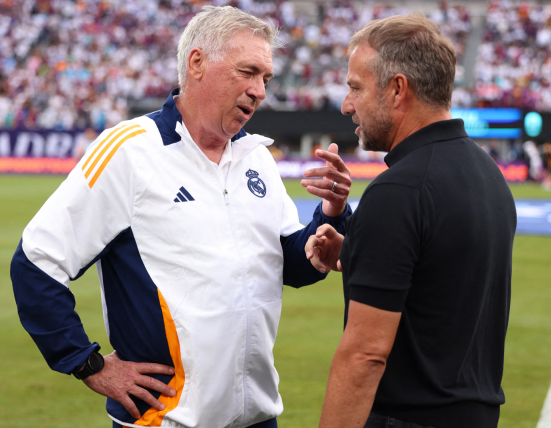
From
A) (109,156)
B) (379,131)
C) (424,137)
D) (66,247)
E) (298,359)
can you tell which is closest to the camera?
(424,137)

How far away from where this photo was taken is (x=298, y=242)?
9.02 ft

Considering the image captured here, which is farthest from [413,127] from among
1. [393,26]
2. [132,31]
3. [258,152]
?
[132,31]

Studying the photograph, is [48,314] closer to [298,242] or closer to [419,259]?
[298,242]

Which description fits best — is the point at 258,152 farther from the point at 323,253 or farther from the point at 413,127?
the point at 413,127

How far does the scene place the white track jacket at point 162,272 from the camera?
238 cm

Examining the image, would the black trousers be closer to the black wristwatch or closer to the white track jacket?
the white track jacket

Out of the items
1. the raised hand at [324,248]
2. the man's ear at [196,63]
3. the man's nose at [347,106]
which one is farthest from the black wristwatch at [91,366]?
the man's nose at [347,106]

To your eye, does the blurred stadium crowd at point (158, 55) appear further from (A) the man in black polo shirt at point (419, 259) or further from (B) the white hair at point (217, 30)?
(A) the man in black polo shirt at point (419, 259)

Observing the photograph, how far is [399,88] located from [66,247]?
49.7 inches

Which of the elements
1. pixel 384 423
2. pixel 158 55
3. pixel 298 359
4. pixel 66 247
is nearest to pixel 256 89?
pixel 66 247

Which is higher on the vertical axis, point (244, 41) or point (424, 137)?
point (244, 41)

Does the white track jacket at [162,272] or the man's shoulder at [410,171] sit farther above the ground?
the man's shoulder at [410,171]

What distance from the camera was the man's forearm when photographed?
76.5 inches

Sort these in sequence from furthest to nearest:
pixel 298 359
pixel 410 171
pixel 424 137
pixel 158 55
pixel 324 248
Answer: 1. pixel 158 55
2. pixel 298 359
3. pixel 324 248
4. pixel 424 137
5. pixel 410 171
